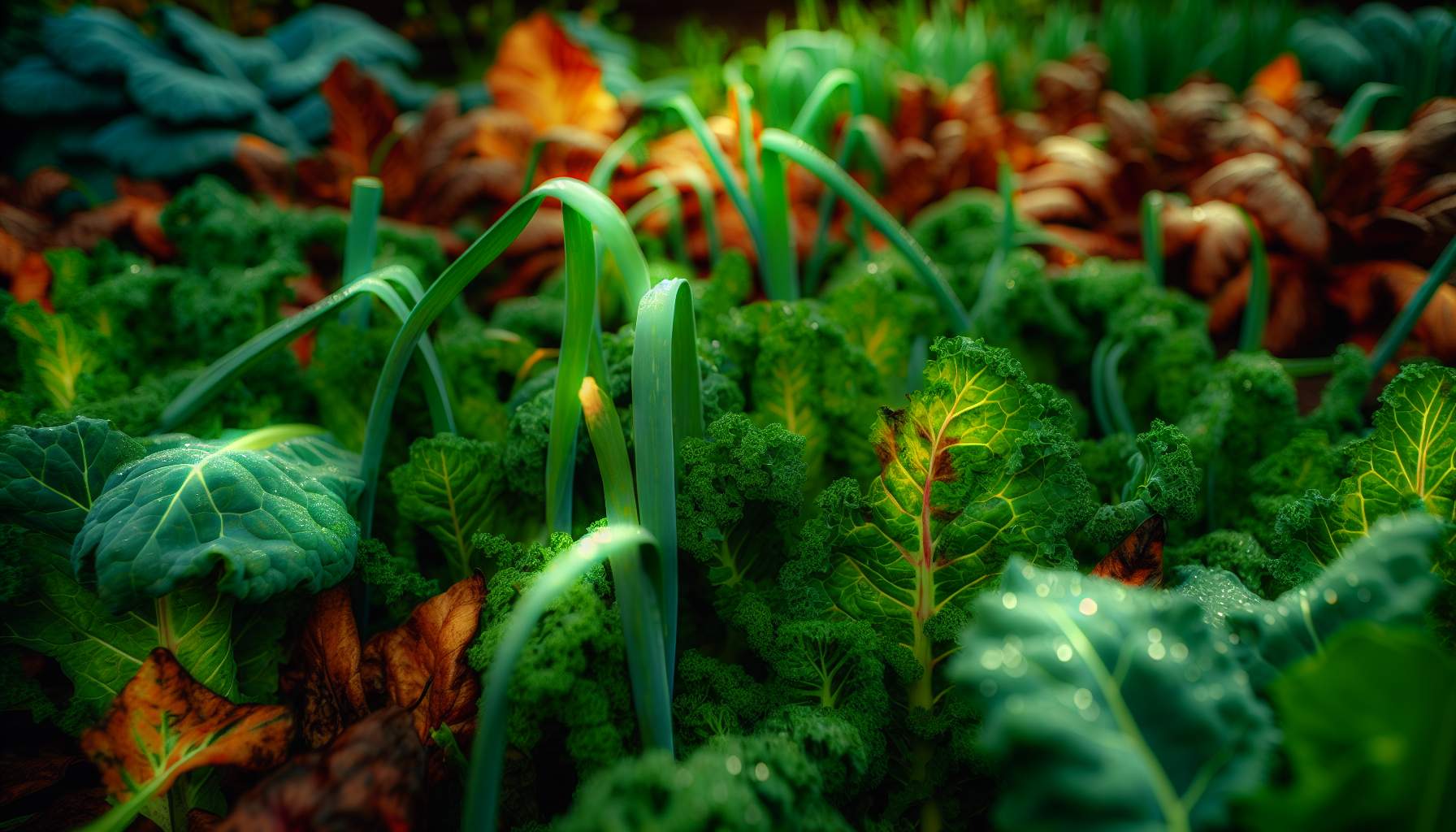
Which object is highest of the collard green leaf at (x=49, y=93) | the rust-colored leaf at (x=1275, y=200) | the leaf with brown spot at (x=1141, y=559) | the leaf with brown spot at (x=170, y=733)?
the collard green leaf at (x=49, y=93)

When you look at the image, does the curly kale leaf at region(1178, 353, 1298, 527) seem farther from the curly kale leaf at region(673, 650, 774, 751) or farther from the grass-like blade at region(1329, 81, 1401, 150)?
the grass-like blade at region(1329, 81, 1401, 150)

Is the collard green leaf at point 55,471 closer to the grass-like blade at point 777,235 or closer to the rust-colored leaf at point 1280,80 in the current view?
the grass-like blade at point 777,235

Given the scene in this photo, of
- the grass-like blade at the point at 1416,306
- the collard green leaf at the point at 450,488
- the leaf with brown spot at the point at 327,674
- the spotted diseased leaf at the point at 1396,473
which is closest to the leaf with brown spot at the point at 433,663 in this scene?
the leaf with brown spot at the point at 327,674

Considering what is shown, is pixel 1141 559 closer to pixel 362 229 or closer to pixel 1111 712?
pixel 1111 712

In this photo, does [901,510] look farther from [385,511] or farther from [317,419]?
[317,419]

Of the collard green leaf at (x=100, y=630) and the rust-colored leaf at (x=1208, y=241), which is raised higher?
the rust-colored leaf at (x=1208, y=241)

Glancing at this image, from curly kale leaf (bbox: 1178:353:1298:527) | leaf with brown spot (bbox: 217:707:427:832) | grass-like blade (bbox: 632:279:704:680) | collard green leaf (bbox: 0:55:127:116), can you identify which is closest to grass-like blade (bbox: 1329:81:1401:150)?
curly kale leaf (bbox: 1178:353:1298:527)

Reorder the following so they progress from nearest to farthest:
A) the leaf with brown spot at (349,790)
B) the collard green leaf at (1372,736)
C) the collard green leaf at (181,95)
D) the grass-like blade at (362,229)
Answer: the collard green leaf at (1372,736), the leaf with brown spot at (349,790), the grass-like blade at (362,229), the collard green leaf at (181,95)
